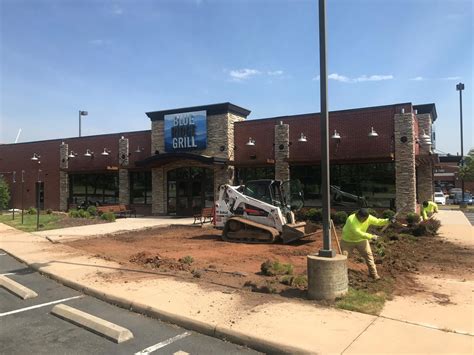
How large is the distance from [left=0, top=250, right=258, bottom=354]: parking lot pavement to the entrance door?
19526 millimetres

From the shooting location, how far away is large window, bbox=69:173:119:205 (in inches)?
1254

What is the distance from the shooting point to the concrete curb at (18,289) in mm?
8180

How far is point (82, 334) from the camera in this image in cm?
598

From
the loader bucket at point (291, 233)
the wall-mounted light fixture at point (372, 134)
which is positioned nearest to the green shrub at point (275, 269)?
the loader bucket at point (291, 233)

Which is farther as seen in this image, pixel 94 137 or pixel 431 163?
pixel 94 137

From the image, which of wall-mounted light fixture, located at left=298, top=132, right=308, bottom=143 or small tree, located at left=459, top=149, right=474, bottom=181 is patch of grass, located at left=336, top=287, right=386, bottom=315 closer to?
wall-mounted light fixture, located at left=298, top=132, right=308, bottom=143

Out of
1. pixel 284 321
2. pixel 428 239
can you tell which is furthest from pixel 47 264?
pixel 428 239


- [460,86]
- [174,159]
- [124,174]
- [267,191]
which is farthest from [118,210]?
[460,86]

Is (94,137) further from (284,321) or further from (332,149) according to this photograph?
(284,321)

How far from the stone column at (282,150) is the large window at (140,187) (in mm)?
9979

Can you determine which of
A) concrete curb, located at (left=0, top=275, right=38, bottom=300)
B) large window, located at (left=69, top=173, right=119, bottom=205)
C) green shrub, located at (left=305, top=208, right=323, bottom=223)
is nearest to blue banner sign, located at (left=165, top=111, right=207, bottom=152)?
large window, located at (left=69, top=173, right=119, bottom=205)

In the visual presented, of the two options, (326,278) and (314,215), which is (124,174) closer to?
(314,215)

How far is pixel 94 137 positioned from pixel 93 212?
28.7 ft

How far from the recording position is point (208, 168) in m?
27.4
